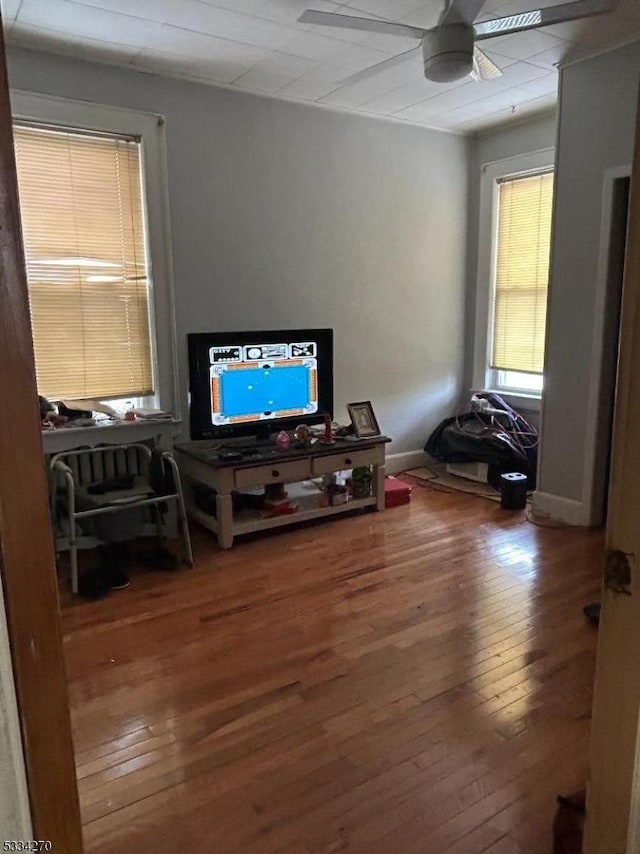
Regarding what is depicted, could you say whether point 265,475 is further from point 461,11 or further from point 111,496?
point 461,11

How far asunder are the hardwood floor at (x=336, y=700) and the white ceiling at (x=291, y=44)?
103 inches

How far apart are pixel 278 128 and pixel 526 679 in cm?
341

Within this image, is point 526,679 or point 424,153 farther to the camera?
point 424,153

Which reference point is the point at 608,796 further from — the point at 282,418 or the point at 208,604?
the point at 282,418

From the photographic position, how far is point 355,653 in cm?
242

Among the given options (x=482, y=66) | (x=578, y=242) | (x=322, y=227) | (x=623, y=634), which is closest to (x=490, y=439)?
(x=578, y=242)

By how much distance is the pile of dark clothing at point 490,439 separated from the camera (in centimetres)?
440

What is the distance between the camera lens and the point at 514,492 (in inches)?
161

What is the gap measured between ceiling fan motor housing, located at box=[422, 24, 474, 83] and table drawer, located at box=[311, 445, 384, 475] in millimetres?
2123

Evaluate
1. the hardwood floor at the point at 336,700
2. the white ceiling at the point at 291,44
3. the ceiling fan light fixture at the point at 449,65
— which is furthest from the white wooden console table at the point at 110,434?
the ceiling fan light fixture at the point at 449,65

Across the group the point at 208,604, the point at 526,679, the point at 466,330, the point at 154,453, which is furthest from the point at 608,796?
the point at 466,330

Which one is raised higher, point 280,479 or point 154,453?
point 154,453

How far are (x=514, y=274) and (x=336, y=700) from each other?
364 cm

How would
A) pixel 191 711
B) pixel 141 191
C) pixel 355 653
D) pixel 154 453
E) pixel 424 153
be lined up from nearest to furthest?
pixel 191 711, pixel 355 653, pixel 154 453, pixel 141 191, pixel 424 153
